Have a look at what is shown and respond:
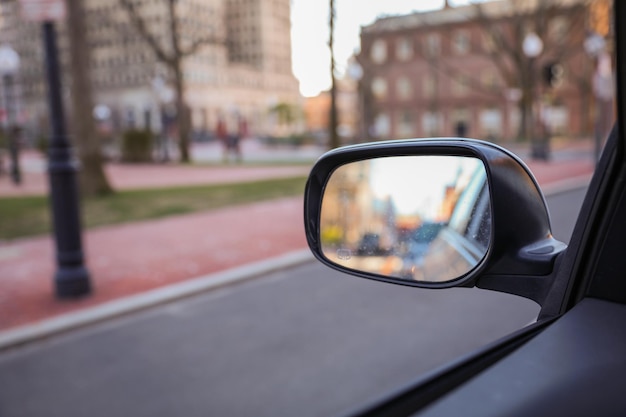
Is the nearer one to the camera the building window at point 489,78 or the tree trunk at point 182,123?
the tree trunk at point 182,123

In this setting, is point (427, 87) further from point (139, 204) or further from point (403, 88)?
point (139, 204)

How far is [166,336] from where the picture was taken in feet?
16.2

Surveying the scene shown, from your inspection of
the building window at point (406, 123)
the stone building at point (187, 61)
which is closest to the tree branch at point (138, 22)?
the stone building at point (187, 61)

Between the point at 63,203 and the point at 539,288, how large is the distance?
5710 millimetres

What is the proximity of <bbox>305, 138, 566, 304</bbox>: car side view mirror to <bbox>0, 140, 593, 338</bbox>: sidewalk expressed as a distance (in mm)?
3529

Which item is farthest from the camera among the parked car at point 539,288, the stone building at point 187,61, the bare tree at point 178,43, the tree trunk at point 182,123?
the tree trunk at point 182,123

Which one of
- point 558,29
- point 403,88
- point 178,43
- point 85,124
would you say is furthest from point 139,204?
point 403,88

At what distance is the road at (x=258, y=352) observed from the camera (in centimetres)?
370

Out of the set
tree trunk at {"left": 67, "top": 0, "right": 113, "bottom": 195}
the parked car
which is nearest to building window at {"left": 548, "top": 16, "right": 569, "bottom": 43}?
tree trunk at {"left": 67, "top": 0, "right": 113, "bottom": 195}

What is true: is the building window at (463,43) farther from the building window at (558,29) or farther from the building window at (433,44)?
the building window at (558,29)

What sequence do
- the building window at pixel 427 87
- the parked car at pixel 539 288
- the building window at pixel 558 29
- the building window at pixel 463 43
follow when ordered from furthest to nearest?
1. the building window at pixel 427 87
2. the building window at pixel 463 43
3. the building window at pixel 558 29
4. the parked car at pixel 539 288

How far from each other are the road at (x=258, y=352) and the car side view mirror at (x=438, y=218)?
189 cm

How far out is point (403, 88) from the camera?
2072 inches

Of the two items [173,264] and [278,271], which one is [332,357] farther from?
[173,264]
